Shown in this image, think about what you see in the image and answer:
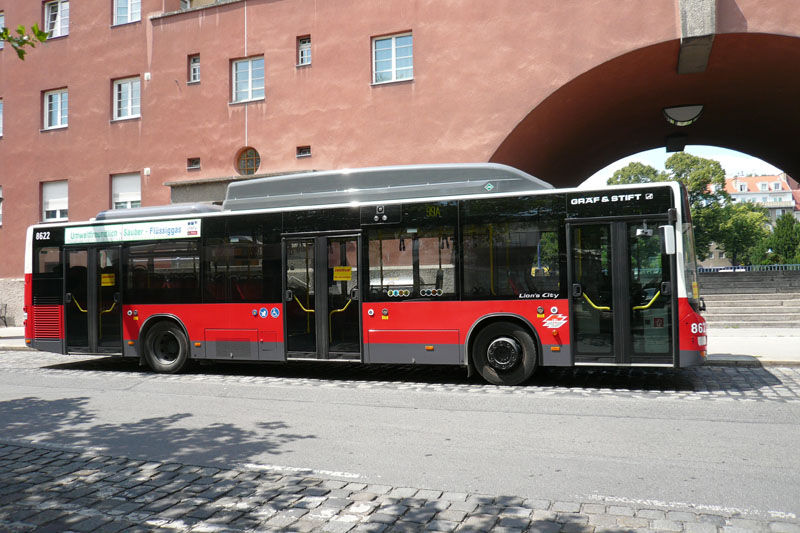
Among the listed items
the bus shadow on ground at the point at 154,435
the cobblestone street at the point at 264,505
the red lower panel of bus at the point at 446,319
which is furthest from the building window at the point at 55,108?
the cobblestone street at the point at 264,505

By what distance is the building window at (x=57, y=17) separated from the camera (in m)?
23.1

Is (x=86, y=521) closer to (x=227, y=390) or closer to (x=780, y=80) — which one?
(x=227, y=390)

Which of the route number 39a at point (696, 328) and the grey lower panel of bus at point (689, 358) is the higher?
the route number 39a at point (696, 328)

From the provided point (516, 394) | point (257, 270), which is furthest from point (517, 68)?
point (516, 394)

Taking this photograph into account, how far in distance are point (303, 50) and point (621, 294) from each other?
1381 cm

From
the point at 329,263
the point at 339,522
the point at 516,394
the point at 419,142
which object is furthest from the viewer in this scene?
the point at 419,142

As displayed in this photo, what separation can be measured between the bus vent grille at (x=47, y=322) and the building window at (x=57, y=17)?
14301 millimetres

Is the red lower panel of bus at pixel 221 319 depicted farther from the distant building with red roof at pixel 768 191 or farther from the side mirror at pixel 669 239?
the distant building with red roof at pixel 768 191

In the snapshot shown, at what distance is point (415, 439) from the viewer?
639 centimetres

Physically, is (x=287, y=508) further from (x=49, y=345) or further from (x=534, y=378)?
(x=49, y=345)

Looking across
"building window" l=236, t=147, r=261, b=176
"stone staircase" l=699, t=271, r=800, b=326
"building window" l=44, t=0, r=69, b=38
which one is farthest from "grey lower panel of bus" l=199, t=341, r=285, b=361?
"building window" l=44, t=0, r=69, b=38

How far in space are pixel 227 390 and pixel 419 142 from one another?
10291 millimetres

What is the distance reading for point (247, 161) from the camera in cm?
2005

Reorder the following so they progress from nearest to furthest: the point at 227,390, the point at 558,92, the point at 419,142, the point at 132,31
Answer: the point at 227,390
the point at 558,92
the point at 419,142
the point at 132,31
